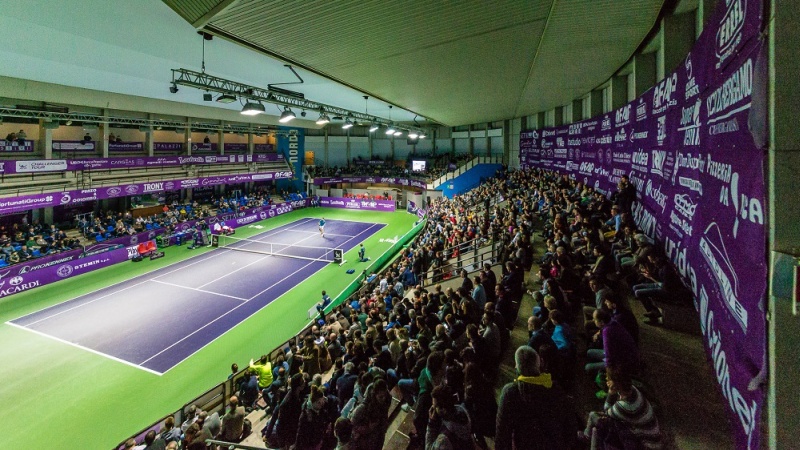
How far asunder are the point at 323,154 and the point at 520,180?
1195 inches

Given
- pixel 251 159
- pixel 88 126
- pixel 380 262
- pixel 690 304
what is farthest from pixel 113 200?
pixel 690 304

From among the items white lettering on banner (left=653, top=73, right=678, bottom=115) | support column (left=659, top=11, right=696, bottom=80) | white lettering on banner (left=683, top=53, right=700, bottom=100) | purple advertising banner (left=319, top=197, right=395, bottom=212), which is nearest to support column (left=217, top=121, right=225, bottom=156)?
purple advertising banner (left=319, top=197, right=395, bottom=212)

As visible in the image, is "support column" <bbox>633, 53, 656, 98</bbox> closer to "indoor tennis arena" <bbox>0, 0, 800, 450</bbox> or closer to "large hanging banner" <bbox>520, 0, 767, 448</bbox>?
"indoor tennis arena" <bbox>0, 0, 800, 450</bbox>

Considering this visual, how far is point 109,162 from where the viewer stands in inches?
885

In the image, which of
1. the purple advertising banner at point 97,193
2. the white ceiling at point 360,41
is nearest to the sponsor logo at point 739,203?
the white ceiling at point 360,41

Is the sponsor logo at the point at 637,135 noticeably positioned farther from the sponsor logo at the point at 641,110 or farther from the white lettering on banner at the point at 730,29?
the white lettering on banner at the point at 730,29

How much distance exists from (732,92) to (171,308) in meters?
17.1

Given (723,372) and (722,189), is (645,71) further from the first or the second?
(723,372)

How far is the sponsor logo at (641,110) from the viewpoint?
25.4 feet

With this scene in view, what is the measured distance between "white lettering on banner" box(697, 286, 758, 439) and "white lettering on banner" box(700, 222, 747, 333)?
0.49 m

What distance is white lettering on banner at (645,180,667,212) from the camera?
641 centimetres

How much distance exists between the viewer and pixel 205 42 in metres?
9.75

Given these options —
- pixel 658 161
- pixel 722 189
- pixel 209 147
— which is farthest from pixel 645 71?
pixel 209 147

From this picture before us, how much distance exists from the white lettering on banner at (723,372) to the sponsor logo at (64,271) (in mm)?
24072
